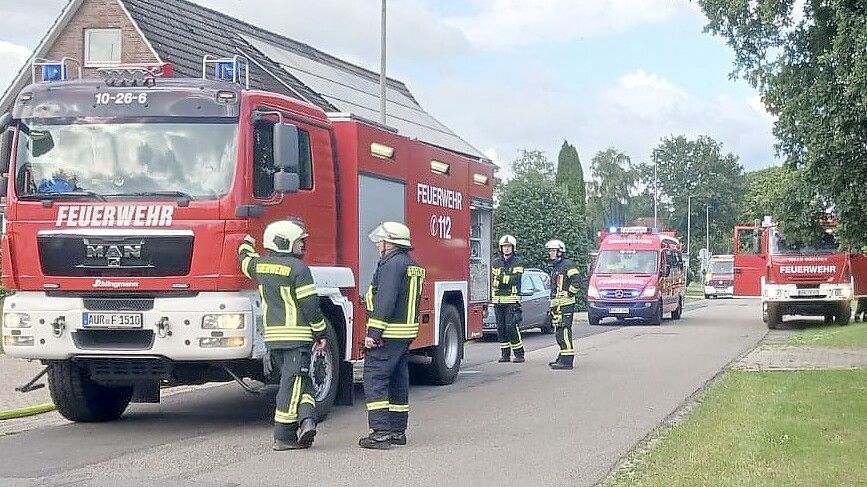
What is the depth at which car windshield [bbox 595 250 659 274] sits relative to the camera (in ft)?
105

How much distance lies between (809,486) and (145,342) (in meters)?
5.52

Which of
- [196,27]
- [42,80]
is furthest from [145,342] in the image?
[196,27]

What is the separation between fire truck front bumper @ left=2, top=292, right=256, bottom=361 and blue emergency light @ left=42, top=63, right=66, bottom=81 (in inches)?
84.5

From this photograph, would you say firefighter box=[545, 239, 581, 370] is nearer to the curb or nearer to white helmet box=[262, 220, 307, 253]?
the curb

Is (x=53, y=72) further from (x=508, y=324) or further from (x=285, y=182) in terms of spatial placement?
(x=508, y=324)

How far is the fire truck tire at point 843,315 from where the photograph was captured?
29516 mm

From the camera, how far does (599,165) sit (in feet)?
407

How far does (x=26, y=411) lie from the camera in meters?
12.6

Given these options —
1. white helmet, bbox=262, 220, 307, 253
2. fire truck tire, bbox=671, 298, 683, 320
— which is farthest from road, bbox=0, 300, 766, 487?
fire truck tire, bbox=671, 298, 683, 320

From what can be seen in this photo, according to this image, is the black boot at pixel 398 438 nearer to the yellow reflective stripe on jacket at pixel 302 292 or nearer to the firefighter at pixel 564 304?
the yellow reflective stripe on jacket at pixel 302 292

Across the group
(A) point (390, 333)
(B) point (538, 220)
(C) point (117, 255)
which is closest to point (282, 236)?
(A) point (390, 333)

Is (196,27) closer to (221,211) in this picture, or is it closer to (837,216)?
(837,216)

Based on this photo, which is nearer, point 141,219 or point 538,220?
point 141,219

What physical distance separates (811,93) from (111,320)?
1308 centimetres
